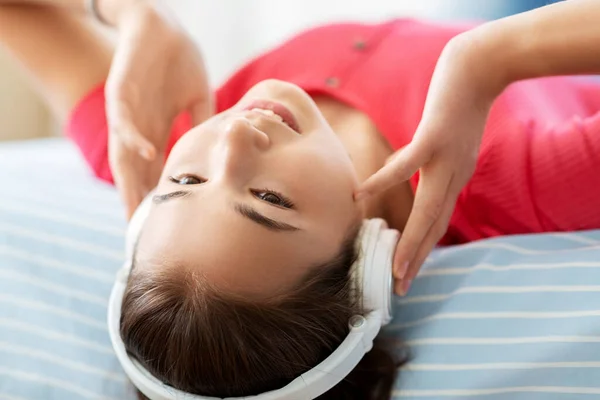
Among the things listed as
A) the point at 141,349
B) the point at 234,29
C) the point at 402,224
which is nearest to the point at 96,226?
the point at 141,349

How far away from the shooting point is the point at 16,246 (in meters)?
1.08

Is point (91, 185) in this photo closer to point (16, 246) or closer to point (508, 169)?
point (16, 246)

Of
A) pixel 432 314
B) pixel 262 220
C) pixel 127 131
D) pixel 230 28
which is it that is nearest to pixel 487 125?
pixel 432 314

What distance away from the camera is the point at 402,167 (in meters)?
0.71

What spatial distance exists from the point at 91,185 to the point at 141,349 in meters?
0.58

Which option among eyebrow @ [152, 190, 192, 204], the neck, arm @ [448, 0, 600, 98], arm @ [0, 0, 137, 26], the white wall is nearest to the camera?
arm @ [448, 0, 600, 98]

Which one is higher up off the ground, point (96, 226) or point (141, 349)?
point (141, 349)

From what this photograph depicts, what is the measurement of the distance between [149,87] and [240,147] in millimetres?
396

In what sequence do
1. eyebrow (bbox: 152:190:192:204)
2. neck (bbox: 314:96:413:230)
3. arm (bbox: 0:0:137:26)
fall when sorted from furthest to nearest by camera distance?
1. arm (bbox: 0:0:137:26)
2. neck (bbox: 314:96:413:230)
3. eyebrow (bbox: 152:190:192:204)

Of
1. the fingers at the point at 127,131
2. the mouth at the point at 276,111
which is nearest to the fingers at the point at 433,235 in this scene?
the mouth at the point at 276,111

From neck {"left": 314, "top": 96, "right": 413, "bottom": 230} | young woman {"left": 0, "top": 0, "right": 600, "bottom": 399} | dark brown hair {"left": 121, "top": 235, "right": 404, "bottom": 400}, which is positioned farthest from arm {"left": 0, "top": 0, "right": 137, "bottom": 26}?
dark brown hair {"left": 121, "top": 235, "right": 404, "bottom": 400}

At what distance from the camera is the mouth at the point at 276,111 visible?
86cm

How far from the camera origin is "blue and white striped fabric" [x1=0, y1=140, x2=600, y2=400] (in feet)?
2.52

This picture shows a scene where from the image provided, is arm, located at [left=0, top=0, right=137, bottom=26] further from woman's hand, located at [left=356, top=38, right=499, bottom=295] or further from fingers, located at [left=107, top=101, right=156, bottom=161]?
woman's hand, located at [left=356, top=38, right=499, bottom=295]
